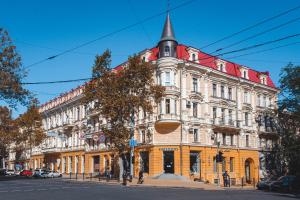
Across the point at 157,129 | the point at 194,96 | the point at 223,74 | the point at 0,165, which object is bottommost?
the point at 0,165

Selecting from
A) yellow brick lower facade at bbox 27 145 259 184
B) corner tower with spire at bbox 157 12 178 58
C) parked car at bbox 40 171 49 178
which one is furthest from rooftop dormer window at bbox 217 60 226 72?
parked car at bbox 40 171 49 178

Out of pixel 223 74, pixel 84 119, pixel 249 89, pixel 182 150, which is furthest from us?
pixel 84 119

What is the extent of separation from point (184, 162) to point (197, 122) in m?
5.34

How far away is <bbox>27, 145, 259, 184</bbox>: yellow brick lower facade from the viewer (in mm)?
42188

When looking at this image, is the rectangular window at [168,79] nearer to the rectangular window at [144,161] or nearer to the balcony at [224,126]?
the balcony at [224,126]

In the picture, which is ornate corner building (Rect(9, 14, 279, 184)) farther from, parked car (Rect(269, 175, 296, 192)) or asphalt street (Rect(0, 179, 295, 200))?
asphalt street (Rect(0, 179, 295, 200))

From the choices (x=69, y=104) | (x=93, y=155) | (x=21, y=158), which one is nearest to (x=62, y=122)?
(x=69, y=104)

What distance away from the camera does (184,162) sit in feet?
137

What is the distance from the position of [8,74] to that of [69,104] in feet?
110

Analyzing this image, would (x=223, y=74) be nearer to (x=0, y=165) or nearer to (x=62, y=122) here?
(x=62, y=122)

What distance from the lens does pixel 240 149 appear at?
161ft

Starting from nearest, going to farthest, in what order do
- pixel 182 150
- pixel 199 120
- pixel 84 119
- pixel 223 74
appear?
pixel 182 150 < pixel 199 120 < pixel 223 74 < pixel 84 119

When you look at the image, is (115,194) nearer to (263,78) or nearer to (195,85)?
(195,85)

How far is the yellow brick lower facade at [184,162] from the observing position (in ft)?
138
